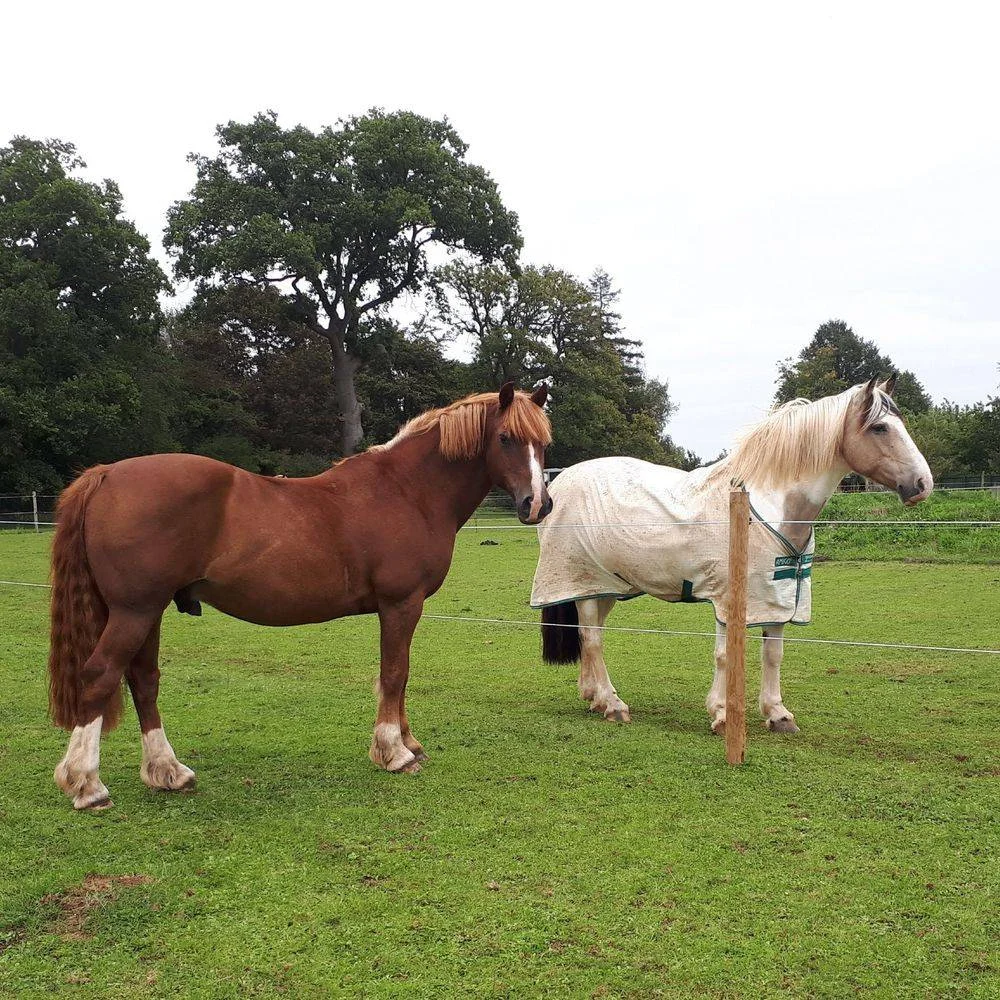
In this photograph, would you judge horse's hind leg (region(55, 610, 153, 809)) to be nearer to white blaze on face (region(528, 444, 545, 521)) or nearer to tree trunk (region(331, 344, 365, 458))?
white blaze on face (region(528, 444, 545, 521))

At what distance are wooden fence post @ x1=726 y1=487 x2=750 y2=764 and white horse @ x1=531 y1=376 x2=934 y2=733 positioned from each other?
1.79 ft

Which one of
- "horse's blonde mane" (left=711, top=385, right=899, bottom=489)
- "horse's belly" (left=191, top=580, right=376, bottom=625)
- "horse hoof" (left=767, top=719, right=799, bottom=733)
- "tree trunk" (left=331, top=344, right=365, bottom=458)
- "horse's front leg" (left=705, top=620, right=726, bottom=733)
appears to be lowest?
"horse hoof" (left=767, top=719, right=799, bottom=733)

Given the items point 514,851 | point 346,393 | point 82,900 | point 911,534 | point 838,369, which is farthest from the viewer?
point 838,369

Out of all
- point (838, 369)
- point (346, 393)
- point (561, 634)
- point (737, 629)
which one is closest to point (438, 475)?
point (737, 629)

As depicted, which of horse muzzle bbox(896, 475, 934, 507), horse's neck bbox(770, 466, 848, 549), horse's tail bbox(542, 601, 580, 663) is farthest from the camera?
horse's tail bbox(542, 601, 580, 663)

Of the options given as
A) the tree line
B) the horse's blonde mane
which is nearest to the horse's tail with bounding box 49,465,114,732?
the horse's blonde mane

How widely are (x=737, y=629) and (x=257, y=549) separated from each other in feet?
8.45

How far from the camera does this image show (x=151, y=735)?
4062 mm

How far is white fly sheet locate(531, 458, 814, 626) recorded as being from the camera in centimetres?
504

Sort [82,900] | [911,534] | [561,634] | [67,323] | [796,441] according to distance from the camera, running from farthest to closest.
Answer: [67,323]
[911,534]
[561,634]
[796,441]
[82,900]

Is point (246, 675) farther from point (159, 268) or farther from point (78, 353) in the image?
point (159, 268)

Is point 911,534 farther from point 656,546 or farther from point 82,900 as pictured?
point 82,900

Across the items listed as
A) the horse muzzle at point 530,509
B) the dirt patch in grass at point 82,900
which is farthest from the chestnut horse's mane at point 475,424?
the dirt patch in grass at point 82,900

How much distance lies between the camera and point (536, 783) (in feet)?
13.7
